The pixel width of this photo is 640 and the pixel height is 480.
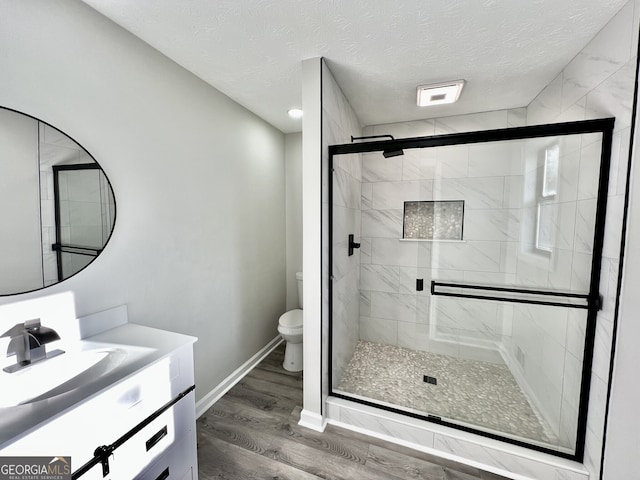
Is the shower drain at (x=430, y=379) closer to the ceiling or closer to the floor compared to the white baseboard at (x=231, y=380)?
closer to the ceiling

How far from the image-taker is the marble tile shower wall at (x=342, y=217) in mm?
1795

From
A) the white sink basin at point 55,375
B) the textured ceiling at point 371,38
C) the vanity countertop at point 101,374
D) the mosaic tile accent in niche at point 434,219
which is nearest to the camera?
the vanity countertop at point 101,374

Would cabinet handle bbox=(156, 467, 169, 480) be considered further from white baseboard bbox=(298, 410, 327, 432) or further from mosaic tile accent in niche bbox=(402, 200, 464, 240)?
mosaic tile accent in niche bbox=(402, 200, 464, 240)

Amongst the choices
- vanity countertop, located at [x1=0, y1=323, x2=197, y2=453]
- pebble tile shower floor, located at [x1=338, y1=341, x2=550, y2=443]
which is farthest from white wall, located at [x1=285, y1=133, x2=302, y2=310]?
vanity countertop, located at [x1=0, y1=323, x2=197, y2=453]

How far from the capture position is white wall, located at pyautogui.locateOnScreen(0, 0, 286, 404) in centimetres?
113

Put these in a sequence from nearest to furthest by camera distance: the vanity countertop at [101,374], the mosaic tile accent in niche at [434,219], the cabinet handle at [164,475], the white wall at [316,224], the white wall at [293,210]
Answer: the vanity countertop at [101,374]
the cabinet handle at [164,475]
the white wall at [316,224]
the mosaic tile accent in niche at [434,219]
the white wall at [293,210]

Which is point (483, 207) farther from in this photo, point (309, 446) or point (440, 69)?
point (309, 446)

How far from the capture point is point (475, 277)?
199cm

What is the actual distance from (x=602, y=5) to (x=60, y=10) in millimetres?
2460

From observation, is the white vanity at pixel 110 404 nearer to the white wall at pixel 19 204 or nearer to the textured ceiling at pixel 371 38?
the white wall at pixel 19 204

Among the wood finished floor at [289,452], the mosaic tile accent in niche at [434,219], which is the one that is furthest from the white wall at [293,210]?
the wood finished floor at [289,452]

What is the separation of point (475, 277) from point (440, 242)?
397 mm

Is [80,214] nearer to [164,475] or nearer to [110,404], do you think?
[110,404]

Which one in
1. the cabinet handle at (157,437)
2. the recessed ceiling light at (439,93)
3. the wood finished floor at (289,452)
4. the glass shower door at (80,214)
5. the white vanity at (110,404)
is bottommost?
the wood finished floor at (289,452)
